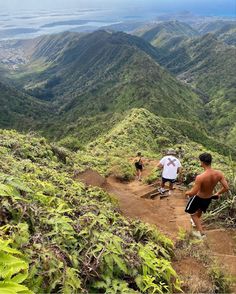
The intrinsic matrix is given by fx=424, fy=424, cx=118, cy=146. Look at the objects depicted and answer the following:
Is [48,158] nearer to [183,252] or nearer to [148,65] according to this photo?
[183,252]

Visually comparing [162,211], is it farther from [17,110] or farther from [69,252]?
[17,110]

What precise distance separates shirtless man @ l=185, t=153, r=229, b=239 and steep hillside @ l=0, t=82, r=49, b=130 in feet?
387

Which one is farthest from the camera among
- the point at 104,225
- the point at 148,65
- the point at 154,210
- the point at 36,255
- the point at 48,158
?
the point at 148,65

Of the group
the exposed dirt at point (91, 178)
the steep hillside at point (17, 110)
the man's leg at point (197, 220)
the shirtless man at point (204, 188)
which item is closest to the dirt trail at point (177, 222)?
the exposed dirt at point (91, 178)

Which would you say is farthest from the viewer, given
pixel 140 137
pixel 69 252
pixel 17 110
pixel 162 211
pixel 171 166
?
pixel 17 110

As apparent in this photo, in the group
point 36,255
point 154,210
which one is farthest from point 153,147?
point 36,255

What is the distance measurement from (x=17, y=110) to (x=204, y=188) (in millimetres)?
149304

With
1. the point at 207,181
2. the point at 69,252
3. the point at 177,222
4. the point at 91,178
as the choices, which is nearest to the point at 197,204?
the point at 207,181

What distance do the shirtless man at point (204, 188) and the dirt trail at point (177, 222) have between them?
45 centimetres

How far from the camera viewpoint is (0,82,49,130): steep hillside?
133125mm

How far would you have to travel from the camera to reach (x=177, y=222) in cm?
1045

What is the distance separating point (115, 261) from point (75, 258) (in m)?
0.50

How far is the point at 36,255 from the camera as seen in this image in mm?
4688

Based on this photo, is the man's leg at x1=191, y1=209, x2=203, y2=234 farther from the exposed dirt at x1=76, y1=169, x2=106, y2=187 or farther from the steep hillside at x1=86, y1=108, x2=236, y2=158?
the steep hillside at x1=86, y1=108, x2=236, y2=158
